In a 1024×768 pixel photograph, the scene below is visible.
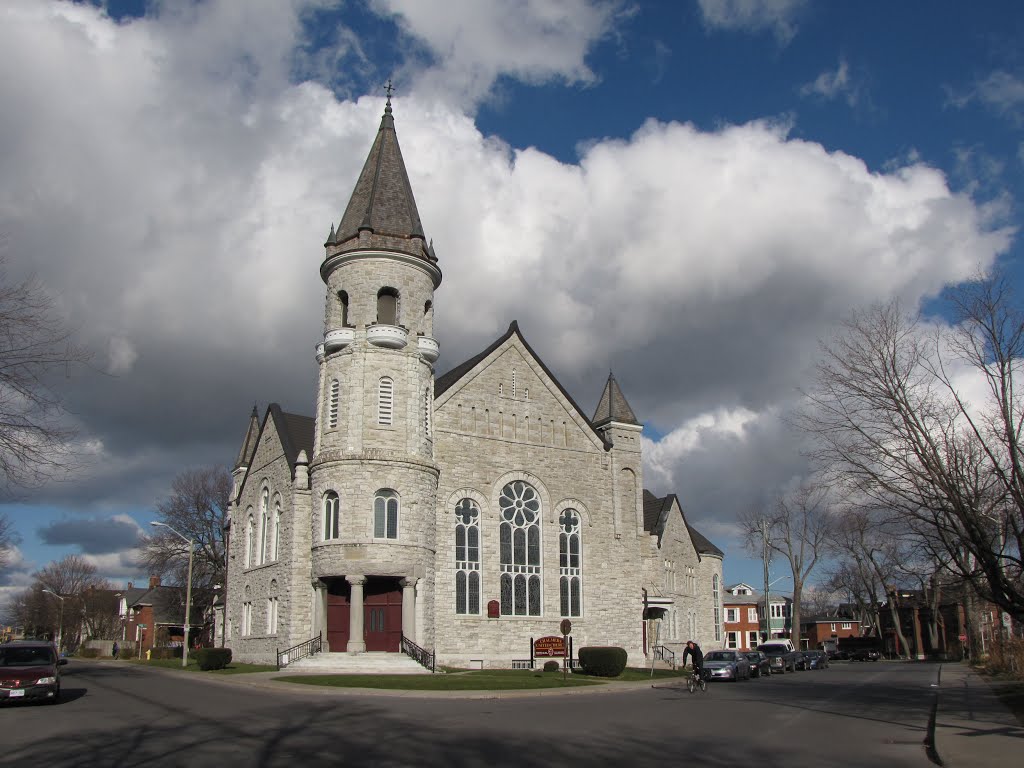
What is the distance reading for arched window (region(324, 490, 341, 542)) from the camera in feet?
114

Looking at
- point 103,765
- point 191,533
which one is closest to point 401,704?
point 103,765

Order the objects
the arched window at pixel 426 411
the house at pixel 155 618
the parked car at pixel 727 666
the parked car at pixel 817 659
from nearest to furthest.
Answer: the parked car at pixel 727 666
the arched window at pixel 426 411
the parked car at pixel 817 659
the house at pixel 155 618

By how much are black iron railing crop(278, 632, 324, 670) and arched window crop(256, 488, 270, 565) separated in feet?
23.4

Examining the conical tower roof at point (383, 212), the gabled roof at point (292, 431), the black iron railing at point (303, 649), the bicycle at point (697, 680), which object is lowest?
the bicycle at point (697, 680)

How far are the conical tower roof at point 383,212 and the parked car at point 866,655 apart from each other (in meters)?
59.0

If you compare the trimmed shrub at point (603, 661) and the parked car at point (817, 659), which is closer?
the trimmed shrub at point (603, 661)

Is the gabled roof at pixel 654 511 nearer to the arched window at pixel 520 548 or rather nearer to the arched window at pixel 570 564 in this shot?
the arched window at pixel 570 564

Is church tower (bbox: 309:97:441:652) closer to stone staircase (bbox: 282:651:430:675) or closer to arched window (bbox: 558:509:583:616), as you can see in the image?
stone staircase (bbox: 282:651:430:675)

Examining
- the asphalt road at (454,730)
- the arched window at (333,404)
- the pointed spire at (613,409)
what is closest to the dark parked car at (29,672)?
the asphalt road at (454,730)

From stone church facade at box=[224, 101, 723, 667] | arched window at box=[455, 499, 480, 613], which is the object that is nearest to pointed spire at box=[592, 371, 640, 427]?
stone church facade at box=[224, 101, 723, 667]

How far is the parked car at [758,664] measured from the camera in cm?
4219

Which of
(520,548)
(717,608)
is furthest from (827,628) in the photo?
(520,548)

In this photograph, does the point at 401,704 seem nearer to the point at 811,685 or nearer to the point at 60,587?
the point at 811,685

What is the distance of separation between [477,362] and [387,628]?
12.9 m
